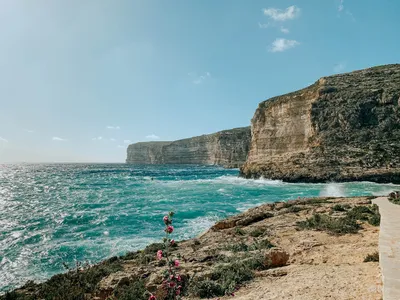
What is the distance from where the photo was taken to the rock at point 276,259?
24.4 ft

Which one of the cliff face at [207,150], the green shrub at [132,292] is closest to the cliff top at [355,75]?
the green shrub at [132,292]

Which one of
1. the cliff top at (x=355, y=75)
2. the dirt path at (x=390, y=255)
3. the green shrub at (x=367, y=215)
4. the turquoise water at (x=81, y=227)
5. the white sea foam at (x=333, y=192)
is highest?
the cliff top at (x=355, y=75)

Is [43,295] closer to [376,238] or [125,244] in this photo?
[125,244]

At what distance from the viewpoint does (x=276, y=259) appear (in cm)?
755

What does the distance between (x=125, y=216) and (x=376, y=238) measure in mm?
18533

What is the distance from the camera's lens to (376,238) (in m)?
8.62

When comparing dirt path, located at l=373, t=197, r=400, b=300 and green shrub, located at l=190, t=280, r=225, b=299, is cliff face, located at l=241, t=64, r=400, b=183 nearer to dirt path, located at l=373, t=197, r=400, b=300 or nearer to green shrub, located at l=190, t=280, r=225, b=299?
dirt path, located at l=373, t=197, r=400, b=300

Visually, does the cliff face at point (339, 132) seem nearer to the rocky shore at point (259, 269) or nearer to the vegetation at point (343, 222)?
the vegetation at point (343, 222)

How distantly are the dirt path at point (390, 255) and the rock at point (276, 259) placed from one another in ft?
7.76

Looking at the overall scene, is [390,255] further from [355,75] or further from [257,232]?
[355,75]

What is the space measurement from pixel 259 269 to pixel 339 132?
44824 millimetres

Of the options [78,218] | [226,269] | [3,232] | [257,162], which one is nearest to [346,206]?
[226,269]

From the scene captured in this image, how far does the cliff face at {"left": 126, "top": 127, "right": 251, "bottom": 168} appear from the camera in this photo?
12306cm

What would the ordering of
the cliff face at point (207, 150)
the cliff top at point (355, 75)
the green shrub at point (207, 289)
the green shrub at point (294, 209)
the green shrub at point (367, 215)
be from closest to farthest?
the green shrub at point (207, 289)
the green shrub at point (367, 215)
the green shrub at point (294, 209)
the cliff top at point (355, 75)
the cliff face at point (207, 150)
